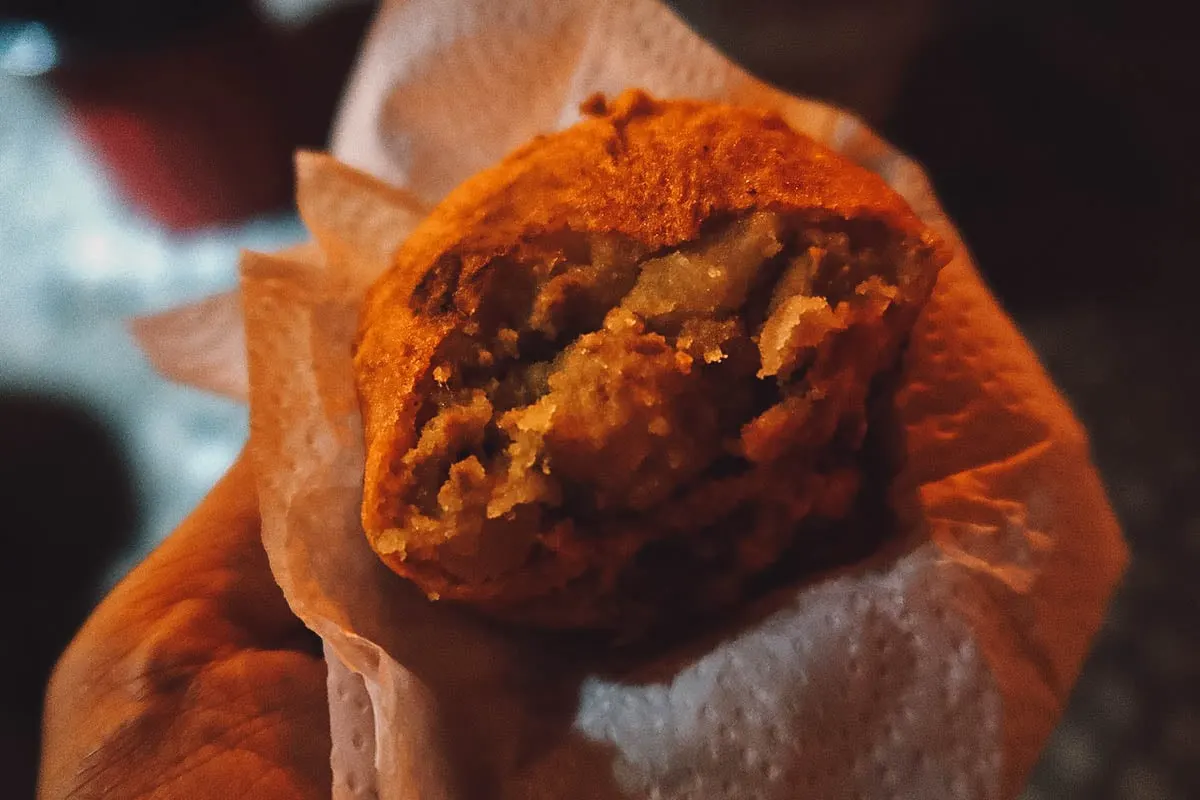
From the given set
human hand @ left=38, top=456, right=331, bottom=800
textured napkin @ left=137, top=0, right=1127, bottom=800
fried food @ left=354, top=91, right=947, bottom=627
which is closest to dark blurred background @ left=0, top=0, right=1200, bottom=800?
human hand @ left=38, top=456, right=331, bottom=800

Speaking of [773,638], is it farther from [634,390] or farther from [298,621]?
[298,621]

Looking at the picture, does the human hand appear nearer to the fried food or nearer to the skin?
the skin

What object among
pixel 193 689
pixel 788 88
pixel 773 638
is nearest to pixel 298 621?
pixel 193 689

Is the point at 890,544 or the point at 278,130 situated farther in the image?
the point at 278,130

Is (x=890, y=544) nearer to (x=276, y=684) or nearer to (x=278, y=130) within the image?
(x=276, y=684)

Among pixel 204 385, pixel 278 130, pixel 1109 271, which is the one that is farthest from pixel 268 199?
pixel 1109 271

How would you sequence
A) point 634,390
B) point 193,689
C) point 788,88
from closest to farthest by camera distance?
point 634,390 → point 193,689 → point 788,88
